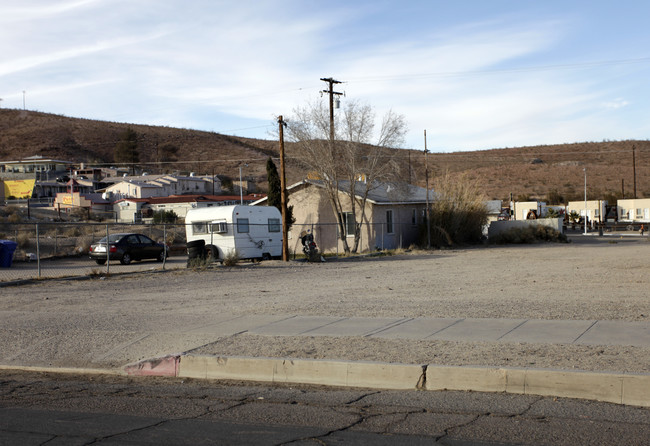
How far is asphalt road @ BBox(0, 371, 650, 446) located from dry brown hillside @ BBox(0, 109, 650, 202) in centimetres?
8628

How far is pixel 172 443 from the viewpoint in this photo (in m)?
5.82

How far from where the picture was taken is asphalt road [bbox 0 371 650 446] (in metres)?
5.87

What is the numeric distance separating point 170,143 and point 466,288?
104m

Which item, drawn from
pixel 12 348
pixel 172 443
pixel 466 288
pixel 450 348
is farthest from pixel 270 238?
pixel 172 443

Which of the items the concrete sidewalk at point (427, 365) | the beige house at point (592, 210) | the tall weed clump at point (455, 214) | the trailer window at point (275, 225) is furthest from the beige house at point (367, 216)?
the beige house at point (592, 210)

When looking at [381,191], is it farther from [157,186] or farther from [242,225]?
Result: [157,186]

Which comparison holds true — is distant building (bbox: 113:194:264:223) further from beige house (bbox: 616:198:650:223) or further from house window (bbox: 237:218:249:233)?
beige house (bbox: 616:198:650:223)

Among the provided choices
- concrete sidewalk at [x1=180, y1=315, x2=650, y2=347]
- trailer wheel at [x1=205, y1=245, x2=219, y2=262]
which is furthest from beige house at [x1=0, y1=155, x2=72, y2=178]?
concrete sidewalk at [x1=180, y1=315, x2=650, y2=347]

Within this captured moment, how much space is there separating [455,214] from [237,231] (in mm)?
17373

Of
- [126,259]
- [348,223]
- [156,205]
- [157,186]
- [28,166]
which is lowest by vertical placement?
[126,259]

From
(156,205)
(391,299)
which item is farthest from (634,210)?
(391,299)

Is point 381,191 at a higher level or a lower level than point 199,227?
higher

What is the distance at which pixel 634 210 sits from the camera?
7562cm

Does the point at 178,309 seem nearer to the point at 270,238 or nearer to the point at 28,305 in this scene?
the point at 28,305
